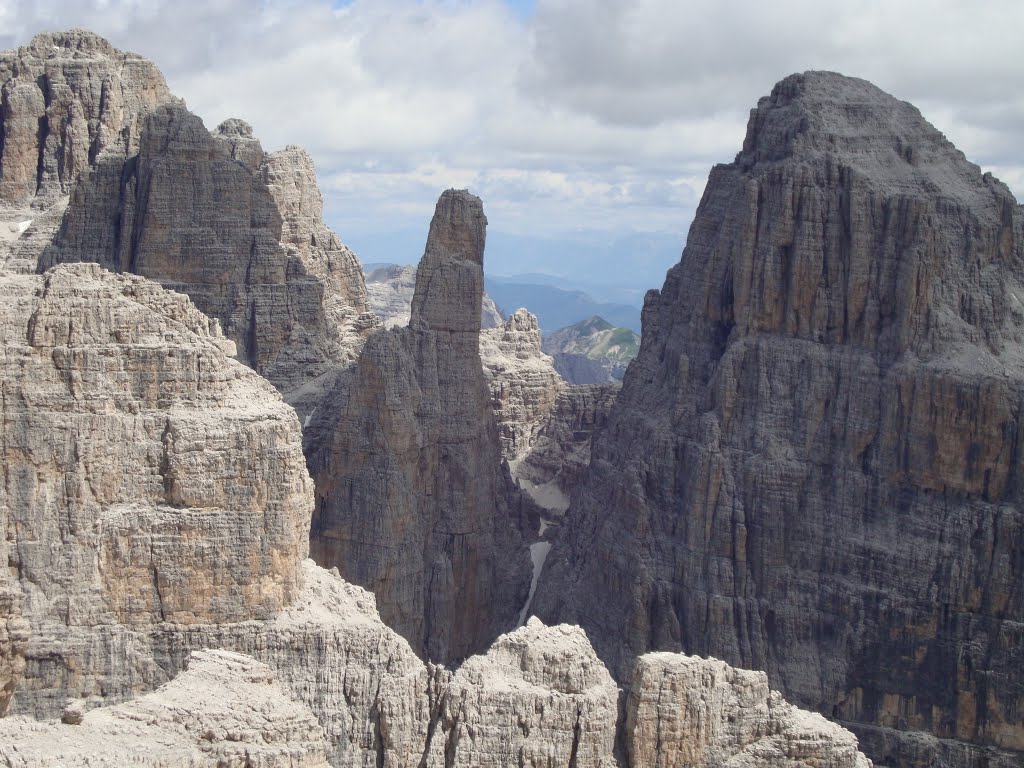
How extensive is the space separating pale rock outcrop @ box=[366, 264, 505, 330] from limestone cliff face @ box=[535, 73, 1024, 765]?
67.9 m

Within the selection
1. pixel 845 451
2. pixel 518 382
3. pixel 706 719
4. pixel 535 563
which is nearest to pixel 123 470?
pixel 706 719

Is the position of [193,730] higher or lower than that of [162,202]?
lower

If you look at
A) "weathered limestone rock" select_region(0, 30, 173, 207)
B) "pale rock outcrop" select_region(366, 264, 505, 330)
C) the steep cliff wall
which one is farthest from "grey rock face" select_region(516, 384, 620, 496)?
"pale rock outcrop" select_region(366, 264, 505, 330)

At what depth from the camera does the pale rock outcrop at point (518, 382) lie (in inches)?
4107

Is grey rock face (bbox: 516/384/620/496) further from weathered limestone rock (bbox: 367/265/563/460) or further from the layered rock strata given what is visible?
the layered rock strata

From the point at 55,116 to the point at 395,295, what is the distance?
246ft

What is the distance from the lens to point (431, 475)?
7825 centimetres

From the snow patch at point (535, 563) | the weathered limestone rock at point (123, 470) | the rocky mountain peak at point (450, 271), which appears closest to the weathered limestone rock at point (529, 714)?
the weathered limestone rock at point (123, 470)

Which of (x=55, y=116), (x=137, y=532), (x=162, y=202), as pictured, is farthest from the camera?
(x=55, y=116)

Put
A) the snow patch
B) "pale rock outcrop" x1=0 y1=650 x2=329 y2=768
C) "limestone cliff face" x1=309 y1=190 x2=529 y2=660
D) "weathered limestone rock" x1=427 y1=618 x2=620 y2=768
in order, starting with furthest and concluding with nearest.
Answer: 1. the snow patch
2. "limestone cliff face" x1=309 y1=190 x2=529 y2=660
3. "weathered limestone rock" x1=427 y1=618 x2=620 y2=768
4. "pale rock outcrop" x1=0 y1=650 x2=329 y2=768

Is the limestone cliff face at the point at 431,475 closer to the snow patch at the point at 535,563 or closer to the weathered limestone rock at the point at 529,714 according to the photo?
the snow patch at the point at 535,563

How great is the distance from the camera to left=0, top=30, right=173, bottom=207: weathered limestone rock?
87.2 m

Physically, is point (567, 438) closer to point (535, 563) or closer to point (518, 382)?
point (518, 382)

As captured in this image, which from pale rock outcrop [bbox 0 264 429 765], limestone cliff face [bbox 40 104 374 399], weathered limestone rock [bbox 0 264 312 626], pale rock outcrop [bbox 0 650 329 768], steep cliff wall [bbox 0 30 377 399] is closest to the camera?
pale rock outcrop [bbox 0 650 329 768]
